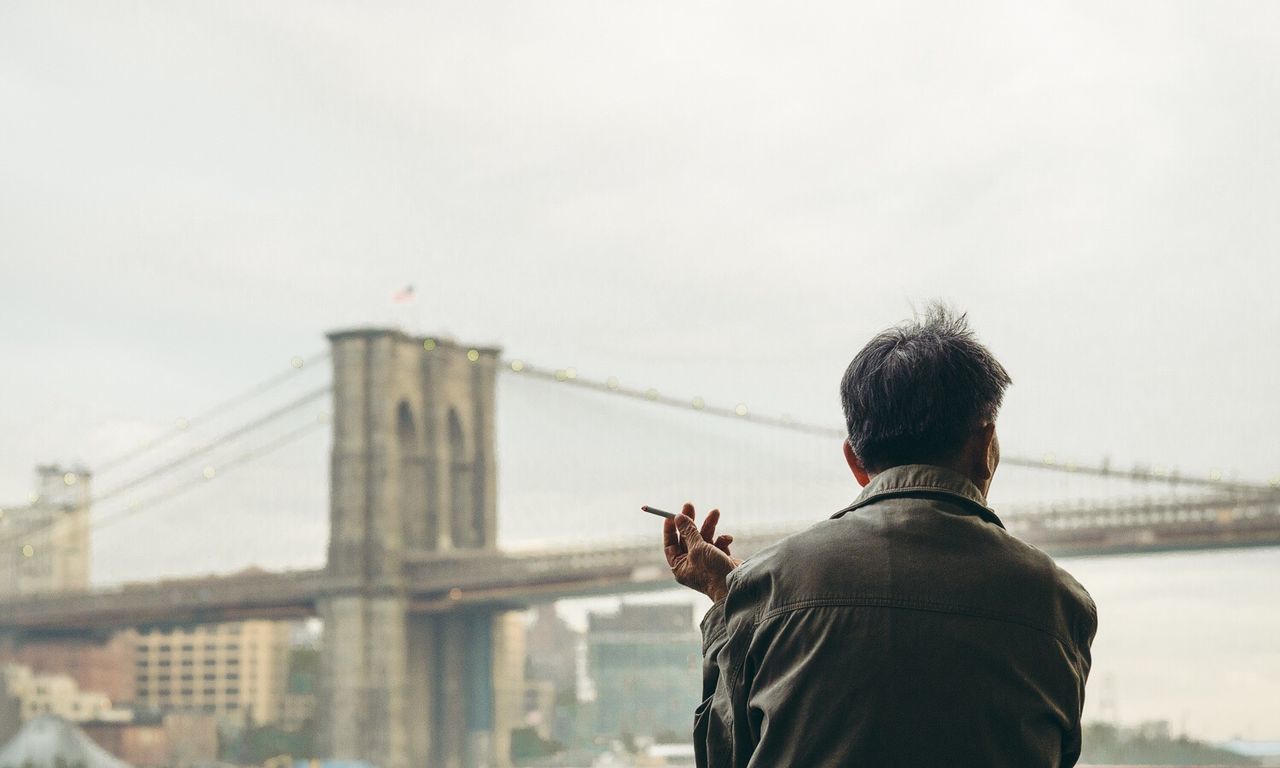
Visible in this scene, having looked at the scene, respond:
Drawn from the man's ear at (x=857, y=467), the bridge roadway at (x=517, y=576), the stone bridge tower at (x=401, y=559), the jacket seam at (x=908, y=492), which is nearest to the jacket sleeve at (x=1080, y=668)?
the jacket seam at (x=908, y=492)

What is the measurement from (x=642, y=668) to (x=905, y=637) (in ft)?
117

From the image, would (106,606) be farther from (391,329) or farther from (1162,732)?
(1162,732)

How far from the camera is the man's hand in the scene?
1.86 meters

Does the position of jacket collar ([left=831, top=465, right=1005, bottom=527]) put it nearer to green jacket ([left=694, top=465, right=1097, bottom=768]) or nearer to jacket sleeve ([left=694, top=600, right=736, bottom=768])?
green jacket ([left=694, top=465, right=1097, bottom=768])

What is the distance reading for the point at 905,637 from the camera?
5.24 feet

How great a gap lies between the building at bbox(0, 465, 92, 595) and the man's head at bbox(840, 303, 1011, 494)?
42025mm

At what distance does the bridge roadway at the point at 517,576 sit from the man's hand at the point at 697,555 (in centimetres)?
2511

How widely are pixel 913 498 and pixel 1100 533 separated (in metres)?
26.3

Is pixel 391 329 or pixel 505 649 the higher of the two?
pixel 391 329

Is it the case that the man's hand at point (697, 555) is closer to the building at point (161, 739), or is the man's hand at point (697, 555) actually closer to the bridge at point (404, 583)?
the bridge at point (404, 583)

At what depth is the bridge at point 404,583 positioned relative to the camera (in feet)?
112

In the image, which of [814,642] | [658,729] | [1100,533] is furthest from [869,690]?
[658,729]

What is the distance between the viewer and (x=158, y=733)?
42.9m

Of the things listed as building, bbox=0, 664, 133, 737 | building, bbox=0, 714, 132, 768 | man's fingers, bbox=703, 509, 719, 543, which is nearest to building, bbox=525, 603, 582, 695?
building, bbox=0, 714, 132, 768
